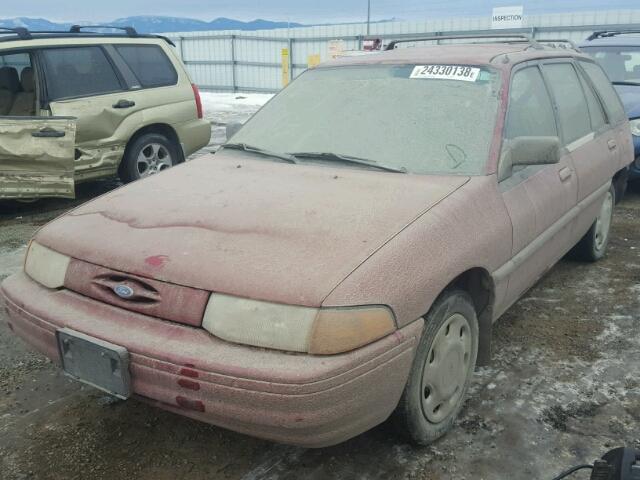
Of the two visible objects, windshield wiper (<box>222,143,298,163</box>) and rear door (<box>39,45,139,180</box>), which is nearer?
windshield wiper (<box>222,143,298,163</box>)

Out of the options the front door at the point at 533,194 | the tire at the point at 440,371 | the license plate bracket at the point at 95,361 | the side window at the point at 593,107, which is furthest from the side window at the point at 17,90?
the tire at the point at 440,371

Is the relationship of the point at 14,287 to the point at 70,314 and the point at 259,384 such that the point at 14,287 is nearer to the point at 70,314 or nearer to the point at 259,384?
the point at 70,314

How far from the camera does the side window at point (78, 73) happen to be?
628 centimetres

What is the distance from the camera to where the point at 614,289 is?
168 inches

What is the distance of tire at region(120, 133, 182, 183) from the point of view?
6.79m

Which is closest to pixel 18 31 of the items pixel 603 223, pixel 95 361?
pixel 95 361

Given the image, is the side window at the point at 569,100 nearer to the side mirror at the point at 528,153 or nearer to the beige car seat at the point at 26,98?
the side mirror at the point at 528,153

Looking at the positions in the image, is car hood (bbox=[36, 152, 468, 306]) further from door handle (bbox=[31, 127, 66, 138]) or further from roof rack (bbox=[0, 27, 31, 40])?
roof rack (bbox=[0, 27, 31, 40])

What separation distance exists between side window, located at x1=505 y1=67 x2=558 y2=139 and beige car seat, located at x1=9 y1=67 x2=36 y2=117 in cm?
543

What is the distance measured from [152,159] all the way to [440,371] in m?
5.39

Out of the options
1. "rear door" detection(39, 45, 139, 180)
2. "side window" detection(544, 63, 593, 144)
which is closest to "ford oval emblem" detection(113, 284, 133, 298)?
"side window" detection(544, 63, 593, 144)

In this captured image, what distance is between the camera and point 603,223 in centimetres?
469

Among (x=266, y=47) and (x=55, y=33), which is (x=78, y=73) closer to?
(x=55, y=33)

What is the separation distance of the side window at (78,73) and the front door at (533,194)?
16.0ft
